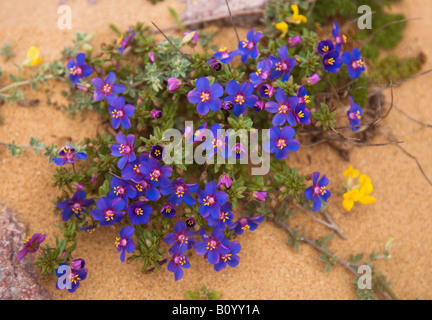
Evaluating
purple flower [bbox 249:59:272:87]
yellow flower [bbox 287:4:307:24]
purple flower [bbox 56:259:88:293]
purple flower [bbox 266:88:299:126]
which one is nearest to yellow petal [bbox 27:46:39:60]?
purple flower [bbox 56:259:88:293]

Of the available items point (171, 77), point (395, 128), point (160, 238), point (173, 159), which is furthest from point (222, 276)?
point (395, 128)

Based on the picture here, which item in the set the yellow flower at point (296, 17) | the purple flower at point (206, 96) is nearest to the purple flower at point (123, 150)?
the purple flower at point (206, 96)

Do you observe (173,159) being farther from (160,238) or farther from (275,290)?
(275,290)

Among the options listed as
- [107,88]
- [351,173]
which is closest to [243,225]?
[351,173]

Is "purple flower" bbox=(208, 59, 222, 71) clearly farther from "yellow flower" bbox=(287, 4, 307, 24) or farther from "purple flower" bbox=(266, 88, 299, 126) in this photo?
"yellow flower" bbox=(287, 4, 307, 24)

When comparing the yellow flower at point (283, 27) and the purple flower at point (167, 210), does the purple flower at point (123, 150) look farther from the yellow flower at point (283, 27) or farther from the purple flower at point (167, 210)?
the yellow flower at point (283, 27)

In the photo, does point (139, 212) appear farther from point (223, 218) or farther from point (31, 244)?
point (31, 244)
